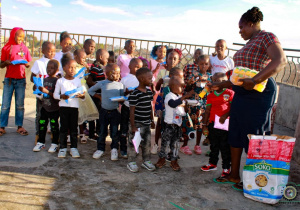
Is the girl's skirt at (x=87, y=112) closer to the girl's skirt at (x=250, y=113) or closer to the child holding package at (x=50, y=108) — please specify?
the child holding package at (x=50, y=108)

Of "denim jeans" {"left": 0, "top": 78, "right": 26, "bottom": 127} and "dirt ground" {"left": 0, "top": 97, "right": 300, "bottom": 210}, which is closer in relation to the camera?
"dirt ground" {"left": 0, "top": 97, "right": 300, "bottom": 210}

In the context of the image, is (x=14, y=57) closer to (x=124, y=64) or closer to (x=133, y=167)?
(x=124, y=64)

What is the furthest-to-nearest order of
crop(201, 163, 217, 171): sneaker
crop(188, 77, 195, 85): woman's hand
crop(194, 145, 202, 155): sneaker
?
1. crop(194, 145, 202, 155): sneaker
2. crop(188, 77, 195, 85): woman's hand
3. crop(201, 163, 217, 171): sneaker

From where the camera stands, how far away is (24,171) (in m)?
3.68

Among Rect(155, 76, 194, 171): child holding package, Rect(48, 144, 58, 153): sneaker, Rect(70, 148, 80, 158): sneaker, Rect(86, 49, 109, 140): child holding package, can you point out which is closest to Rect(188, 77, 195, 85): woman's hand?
Rect(155, 76, 194, 171): child holding package

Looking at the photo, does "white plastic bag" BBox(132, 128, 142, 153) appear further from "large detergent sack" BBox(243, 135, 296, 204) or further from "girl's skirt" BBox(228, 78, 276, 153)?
"large detergent sack" BBox(243, 135, 296, 204)

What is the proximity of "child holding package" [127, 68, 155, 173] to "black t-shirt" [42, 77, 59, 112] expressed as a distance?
4.26ft

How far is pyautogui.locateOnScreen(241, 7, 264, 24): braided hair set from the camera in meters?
3.29

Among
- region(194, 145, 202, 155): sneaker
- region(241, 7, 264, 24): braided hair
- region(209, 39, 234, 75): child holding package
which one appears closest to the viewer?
region(241, 7, 264, 24): braided hair

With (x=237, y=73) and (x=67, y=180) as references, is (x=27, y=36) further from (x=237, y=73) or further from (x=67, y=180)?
(x=237, y=73)

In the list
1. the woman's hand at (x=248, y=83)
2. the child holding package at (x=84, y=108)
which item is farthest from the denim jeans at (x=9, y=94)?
the woman's hand at (x=248, y=83)

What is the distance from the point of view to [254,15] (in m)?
3.28

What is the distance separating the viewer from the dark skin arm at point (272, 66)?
299cm

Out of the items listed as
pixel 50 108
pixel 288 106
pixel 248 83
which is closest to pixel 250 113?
pixel 248 83
